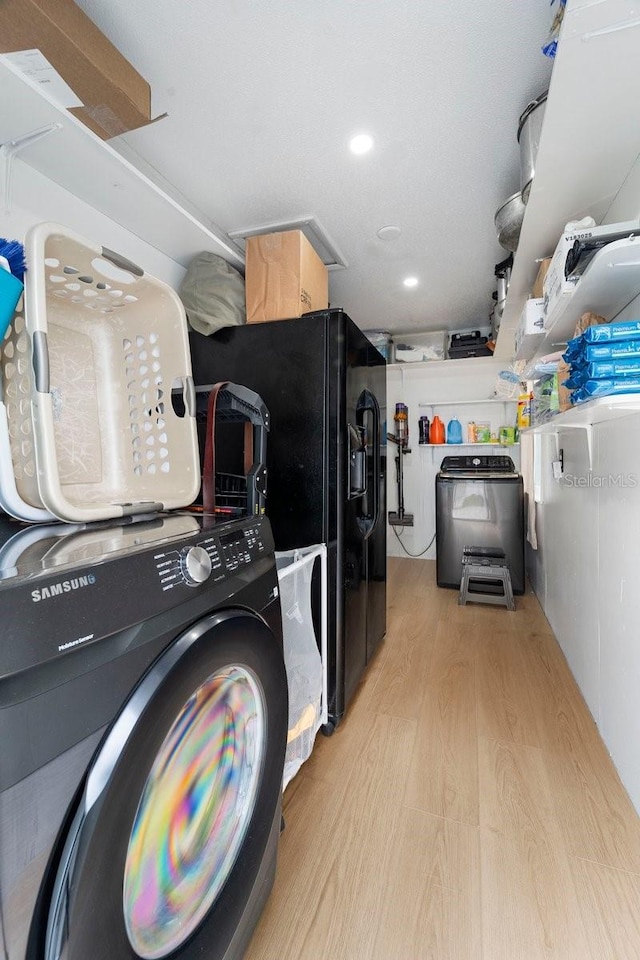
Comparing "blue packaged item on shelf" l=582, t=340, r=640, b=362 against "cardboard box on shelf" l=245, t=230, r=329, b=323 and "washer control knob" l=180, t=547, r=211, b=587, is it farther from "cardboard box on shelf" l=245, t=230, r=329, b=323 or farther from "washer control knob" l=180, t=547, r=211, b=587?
"cardboard box on shelf" l=245, t=230, r=329, b=323

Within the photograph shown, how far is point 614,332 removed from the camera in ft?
3.61

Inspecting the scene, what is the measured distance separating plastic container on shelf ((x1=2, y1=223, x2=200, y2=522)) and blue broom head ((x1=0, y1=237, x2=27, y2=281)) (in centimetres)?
4

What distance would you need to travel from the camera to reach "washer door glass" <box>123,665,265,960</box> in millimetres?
574

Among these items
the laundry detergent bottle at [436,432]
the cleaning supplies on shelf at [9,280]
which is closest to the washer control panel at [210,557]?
the cleaning supplies on shelf at [9,280]

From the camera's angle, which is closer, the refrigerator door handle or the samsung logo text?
the samsung logo text

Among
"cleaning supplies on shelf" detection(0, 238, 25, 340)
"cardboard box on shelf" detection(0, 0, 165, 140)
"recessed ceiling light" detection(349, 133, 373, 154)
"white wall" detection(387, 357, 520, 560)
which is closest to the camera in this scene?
"cleaning supplies on shelf" detection(0, 238, 25, 340)

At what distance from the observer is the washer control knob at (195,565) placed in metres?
0.61

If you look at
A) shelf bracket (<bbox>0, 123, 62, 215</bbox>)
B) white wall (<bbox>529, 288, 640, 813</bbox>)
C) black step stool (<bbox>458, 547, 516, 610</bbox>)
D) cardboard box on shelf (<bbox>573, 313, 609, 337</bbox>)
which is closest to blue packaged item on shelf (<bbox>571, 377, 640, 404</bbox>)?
white wall (<bbox>529, 288, 640, 813</bbox>)

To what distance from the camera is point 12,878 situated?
39 centimetres

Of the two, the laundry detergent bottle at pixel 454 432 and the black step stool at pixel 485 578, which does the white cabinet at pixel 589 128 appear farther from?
the laundry detergent bottle at pixel 454 432

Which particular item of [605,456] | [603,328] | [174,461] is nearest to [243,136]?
[174,461]

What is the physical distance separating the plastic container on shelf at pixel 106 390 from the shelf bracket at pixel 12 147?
25.8 inches

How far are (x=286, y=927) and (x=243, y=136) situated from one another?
7.76 feet

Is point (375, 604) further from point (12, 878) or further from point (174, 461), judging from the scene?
point (12, 878)
